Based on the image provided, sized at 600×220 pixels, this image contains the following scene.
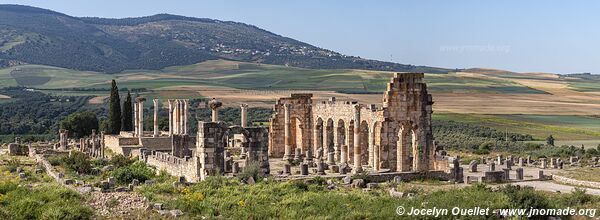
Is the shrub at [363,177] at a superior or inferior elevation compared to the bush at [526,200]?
inferior

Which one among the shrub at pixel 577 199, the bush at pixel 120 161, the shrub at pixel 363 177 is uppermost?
the shrub at pixel 577 199

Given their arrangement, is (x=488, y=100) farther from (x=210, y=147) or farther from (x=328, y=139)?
(x=210, y=147)

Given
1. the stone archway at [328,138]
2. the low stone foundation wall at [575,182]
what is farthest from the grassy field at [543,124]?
the low stone foundation wall at [575,182]

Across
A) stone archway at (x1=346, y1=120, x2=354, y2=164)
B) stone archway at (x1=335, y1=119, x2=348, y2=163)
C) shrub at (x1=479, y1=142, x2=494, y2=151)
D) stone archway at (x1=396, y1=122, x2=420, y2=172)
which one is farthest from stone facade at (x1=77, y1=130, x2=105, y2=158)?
shrub at (x1=479, y1=142, x2=494, y2=151)

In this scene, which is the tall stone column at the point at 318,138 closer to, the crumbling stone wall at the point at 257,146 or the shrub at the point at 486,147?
the crumbling stone wall at the point at 257,146

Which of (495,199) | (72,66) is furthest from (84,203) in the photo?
(72,66)

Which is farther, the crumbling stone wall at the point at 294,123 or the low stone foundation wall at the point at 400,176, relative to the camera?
the crumbling stone wall at the point at 294,123

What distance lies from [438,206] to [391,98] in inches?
552

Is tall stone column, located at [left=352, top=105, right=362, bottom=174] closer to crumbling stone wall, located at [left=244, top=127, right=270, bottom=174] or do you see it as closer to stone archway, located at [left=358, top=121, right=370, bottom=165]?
stone archway, located at [left=358, top=121, right=370, bottom=165]

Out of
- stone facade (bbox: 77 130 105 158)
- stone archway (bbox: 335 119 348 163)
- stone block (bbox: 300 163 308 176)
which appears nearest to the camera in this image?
stone block (bbox: 300 163 308 176)

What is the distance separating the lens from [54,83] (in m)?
152

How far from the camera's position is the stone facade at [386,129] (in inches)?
1320

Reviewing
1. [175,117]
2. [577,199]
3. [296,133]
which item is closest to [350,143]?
[296,133]

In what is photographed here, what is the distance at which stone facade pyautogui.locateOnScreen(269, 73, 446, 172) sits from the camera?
33.5m
